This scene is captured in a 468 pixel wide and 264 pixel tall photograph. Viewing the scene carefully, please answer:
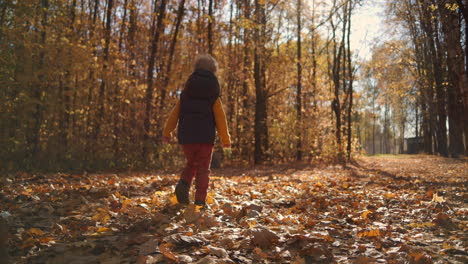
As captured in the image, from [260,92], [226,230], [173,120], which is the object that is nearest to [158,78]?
[260,92]

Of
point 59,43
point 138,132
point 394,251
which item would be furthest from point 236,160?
→ point 394,251

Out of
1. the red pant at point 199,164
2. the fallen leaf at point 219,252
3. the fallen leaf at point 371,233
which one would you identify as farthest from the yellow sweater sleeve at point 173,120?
the fallen leaf at point 371,233

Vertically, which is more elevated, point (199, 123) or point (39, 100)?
point (39, 100)

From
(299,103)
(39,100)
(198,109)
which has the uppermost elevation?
(299,103)

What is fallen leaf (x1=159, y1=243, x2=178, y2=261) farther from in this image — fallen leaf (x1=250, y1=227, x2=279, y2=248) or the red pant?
the red pant

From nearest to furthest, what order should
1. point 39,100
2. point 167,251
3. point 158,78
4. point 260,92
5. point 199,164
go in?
point 167,251 < point 199,164 < point 39,100 < point 158,78 < point 260,92

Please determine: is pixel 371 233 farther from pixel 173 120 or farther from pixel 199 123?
pixel 173 120

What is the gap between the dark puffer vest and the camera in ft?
14.2

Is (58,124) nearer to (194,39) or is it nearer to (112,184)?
(112,184)

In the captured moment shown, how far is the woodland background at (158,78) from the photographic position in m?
10.1

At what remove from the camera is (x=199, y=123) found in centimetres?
434

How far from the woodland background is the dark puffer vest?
22.9 feet

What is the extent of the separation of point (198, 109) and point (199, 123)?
0.18 metres

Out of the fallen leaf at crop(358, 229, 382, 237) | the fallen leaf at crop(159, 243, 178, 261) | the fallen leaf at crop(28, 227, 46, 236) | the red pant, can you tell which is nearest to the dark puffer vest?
the red pant
